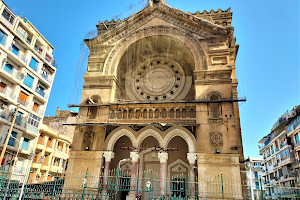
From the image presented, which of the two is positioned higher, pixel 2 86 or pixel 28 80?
pixel 28 80

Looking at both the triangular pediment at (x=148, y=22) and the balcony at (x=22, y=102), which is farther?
the balcony at (x=22, y=102)

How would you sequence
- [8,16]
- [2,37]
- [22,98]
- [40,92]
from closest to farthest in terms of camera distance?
[2,37] → [8,16] → [22,98] → [40,92]

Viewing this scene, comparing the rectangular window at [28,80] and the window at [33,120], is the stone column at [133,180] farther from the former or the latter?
the rectangular window at [28,80]

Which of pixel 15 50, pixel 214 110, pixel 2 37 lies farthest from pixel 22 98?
pixel 214 110

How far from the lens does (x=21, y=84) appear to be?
2494cm

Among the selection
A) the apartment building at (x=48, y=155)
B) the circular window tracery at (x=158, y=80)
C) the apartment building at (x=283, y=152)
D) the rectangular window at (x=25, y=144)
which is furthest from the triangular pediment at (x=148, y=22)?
the apartment building at (x=283, y=152)

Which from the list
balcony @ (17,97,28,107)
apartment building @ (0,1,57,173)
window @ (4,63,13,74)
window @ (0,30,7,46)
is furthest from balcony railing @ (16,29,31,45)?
balcony @ (17,97,28,107)

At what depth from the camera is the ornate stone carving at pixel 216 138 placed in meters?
14.5

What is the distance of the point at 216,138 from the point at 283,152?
89.5ft

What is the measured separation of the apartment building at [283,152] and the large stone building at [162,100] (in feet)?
55.9

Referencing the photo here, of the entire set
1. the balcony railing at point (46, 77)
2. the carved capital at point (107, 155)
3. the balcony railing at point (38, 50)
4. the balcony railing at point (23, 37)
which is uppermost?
the balcony railing at point (38, 50)

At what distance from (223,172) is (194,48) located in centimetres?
920

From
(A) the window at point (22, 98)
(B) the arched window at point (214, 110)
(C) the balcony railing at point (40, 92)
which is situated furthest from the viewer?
(C) the balcony railing at point (40, 92)

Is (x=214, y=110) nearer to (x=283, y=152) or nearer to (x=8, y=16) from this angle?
(x=8, y=16)
